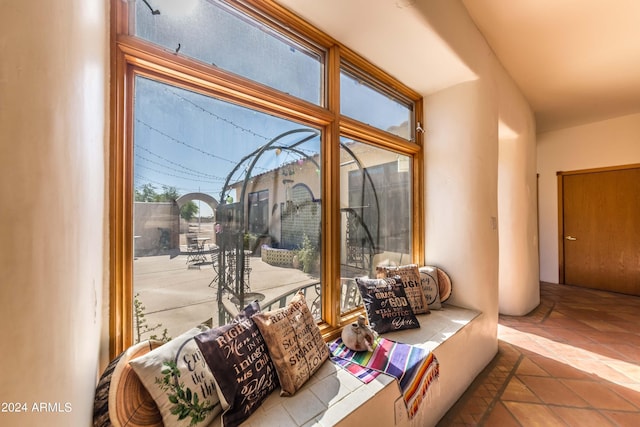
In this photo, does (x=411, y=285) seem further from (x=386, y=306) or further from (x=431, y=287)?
(x=386, y=306)

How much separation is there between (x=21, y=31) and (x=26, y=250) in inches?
12.7

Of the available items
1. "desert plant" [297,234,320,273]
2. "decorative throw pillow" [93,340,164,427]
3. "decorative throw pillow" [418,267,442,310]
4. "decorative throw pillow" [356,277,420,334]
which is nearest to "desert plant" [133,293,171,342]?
"decorative throw pillow" [93,340,164,427]

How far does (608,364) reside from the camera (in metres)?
2.15

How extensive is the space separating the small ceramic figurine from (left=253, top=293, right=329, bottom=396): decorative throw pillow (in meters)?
0.18

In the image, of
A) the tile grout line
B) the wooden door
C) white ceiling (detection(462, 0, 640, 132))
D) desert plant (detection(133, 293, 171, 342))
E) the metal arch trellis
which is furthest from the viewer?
the wooden door

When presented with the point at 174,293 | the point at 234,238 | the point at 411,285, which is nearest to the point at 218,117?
the point at 234,238

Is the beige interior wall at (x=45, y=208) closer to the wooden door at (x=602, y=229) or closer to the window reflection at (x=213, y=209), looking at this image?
the window reflection at (x=213, y=209)

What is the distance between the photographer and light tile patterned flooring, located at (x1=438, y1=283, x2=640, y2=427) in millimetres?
1615

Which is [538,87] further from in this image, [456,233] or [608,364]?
[608,364]

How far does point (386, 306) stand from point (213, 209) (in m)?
1.31

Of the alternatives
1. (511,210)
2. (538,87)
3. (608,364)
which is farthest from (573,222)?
(608,364)

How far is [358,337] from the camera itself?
4.92 ft

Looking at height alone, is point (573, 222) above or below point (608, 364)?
above

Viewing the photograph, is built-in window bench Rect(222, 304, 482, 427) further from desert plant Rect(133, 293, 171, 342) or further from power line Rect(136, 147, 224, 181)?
power line Rect(136, 147, 224, 181)
